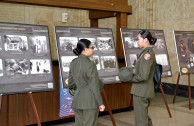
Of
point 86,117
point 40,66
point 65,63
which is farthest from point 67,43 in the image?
point 86,117

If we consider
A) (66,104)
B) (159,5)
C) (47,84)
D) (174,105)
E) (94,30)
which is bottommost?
(174,105)

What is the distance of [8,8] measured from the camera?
9.06m

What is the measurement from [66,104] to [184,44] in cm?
319

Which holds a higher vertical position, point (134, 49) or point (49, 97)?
point (134, 49)

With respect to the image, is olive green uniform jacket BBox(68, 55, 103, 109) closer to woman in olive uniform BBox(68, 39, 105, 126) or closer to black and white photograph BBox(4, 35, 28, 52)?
woman in olive uniform BBox(68, 39, 105, 126)

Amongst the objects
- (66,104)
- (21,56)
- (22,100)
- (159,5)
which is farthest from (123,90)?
(159,5)

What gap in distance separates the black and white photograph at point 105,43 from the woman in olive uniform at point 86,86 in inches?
60.9

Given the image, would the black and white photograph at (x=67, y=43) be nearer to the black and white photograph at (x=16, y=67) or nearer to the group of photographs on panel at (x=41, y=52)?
the group of photographs on panel at (x=41, y=52)

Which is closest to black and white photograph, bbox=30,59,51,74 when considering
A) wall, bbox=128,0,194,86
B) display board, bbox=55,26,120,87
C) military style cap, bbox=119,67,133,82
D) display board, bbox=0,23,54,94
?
display board, bbox=0,23,54,94

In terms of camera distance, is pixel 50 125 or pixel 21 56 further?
pixel 50 125

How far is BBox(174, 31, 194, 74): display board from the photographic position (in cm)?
594

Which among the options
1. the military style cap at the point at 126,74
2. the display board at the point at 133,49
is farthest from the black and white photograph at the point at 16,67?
the display board at the point at 133,49

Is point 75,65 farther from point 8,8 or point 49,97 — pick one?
point 8,8

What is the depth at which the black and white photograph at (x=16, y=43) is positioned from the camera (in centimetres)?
350
